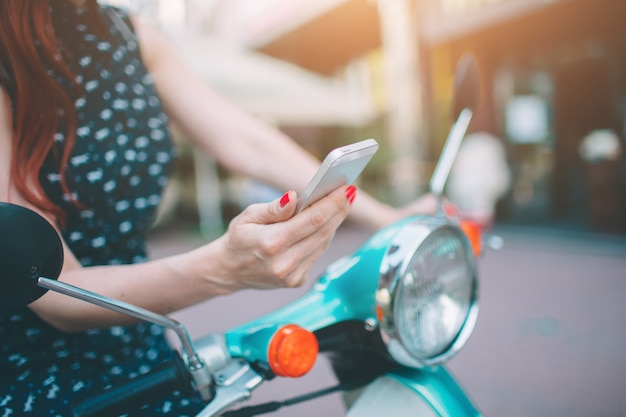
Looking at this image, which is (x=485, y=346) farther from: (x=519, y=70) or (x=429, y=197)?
(x=519, y=70)

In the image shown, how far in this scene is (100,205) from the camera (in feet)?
3.24

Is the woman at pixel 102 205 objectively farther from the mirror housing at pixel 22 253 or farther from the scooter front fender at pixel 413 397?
the scooter front fender at pixel 413 397

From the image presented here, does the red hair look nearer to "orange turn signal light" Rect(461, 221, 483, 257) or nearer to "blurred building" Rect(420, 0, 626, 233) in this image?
"orange turn signal light" Rect(461, 221, 483, 257)

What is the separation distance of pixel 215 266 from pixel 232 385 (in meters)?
0.20

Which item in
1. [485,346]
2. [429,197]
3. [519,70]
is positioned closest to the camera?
[429,197]

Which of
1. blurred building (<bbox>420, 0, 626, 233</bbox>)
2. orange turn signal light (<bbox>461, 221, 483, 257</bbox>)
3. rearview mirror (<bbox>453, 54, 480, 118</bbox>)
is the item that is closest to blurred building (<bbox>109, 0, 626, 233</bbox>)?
blurred building (<bbox>420, 0, 626, 233</bbox>)

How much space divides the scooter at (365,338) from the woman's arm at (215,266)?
3.0 inches

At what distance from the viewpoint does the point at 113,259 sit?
1.03m

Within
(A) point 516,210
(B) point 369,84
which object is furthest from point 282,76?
(A) point 516,210

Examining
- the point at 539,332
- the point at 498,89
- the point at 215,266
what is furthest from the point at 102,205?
the point at 498,89

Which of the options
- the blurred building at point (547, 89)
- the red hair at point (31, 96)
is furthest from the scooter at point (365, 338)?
the blurred building at point (547, 89)

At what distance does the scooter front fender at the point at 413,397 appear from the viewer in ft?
2.87

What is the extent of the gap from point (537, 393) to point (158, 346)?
6.90 feet

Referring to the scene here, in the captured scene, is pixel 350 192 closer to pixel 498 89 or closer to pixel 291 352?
pixel 291 352
